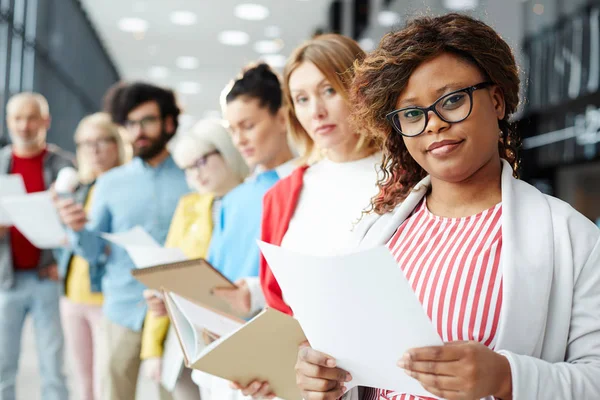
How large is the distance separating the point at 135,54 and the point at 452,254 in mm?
15584

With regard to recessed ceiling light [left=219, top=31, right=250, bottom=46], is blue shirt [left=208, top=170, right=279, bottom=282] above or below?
below

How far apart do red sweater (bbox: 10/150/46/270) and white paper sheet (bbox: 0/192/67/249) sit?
0.43 m

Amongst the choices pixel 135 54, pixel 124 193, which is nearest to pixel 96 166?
pixel 124 193

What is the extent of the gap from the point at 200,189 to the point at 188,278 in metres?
0.93

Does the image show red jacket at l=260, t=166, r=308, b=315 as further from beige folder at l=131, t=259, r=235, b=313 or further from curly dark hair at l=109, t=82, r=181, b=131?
curly dark hair at l=109, t=82, r=181, b=131

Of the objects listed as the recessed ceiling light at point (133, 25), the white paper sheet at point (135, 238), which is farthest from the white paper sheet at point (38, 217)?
the recessed ceiling light at point (133, 25)

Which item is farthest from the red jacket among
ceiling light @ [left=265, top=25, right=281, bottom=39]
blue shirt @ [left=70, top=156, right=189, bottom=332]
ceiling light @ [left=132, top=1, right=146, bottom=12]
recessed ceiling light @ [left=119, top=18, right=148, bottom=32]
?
ceiling light @ [left=265, top=25, right=281, bottom=39]

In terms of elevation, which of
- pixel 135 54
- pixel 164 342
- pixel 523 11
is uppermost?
pixel 135 54

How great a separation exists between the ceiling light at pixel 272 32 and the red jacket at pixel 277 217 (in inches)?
465

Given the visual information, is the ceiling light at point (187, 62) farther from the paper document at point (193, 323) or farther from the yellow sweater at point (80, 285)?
the paper document at point (193, 323)

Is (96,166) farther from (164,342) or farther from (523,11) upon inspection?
(523,11)

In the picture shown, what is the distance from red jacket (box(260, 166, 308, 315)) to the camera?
6.23 feet

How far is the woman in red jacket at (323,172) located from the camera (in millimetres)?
1847

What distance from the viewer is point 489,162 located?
125cm
